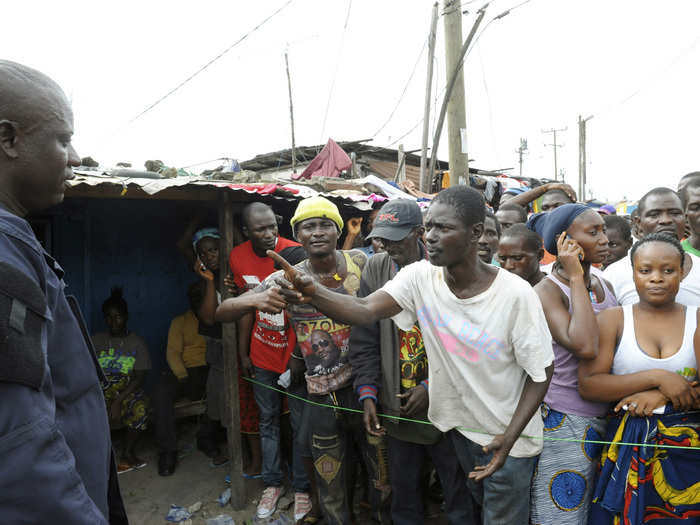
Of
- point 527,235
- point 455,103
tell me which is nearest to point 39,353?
point 527,235

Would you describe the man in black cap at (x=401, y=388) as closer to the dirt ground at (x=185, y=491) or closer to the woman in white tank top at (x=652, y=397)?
the woman in white tank top at (x=652, y=397)

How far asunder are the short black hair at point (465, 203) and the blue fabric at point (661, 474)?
1.30 m

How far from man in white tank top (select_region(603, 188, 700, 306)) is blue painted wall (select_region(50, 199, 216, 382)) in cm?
436

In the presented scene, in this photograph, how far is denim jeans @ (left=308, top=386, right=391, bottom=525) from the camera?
3.11 metres

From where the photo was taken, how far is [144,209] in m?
5.79

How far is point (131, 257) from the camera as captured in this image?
19.1 ft

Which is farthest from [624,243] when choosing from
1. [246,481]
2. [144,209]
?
[144,209]

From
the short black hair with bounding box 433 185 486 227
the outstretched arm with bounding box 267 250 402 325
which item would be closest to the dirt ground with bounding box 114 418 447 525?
the outstretched arm with bounding box 267 250 402 325

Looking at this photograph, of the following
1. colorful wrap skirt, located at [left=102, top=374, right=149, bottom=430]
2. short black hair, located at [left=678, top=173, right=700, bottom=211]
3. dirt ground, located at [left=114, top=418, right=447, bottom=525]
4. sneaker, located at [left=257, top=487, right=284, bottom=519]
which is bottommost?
dirt ground, located at [left=114, top=418, right=447, bottom=525]

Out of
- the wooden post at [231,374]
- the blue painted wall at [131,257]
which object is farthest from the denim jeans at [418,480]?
the blue painted wall at [131,257]

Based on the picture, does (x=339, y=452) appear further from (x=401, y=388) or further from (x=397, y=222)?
(x=397, y=222)

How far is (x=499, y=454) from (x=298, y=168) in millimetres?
13679

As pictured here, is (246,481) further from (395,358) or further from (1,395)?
(1,395)

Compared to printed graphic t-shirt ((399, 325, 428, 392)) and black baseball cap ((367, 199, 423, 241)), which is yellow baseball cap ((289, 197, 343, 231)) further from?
printed graphic t-shirt ((399, 325, 428, 392))
